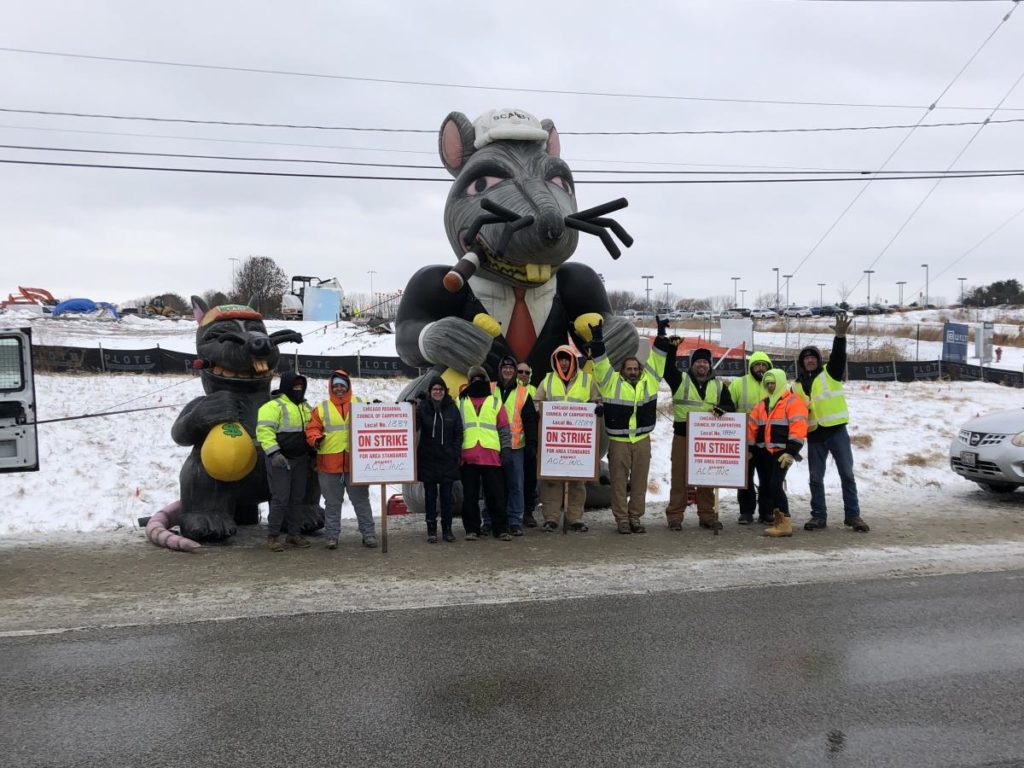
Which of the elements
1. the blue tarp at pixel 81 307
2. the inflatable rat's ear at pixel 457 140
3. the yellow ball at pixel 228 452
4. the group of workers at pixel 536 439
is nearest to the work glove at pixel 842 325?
the group of workers at pixel 536 439

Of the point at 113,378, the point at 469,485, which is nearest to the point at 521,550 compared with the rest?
the point at 469,485

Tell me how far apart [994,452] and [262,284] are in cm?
6112

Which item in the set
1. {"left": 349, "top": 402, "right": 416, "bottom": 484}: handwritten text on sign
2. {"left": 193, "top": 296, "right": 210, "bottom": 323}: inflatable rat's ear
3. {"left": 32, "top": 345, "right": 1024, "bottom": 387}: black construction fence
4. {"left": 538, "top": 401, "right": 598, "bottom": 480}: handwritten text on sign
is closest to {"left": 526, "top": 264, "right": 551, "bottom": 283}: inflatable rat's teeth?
{"left": 538, "top": 401, "right": 598, "bottom": 480}: handwritten text on sign

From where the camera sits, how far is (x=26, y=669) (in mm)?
4438

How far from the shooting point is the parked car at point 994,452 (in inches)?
369

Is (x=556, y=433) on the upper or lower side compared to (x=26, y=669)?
upper

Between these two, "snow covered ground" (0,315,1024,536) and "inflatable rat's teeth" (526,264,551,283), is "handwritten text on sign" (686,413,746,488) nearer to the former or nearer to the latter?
"inflatable rat's teeth" (526,264,551,283)

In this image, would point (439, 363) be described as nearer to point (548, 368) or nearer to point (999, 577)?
point (548, 368)

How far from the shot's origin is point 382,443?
23.7 ft

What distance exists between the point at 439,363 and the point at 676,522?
2.75 metres

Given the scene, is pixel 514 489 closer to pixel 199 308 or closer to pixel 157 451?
pixel 199 308

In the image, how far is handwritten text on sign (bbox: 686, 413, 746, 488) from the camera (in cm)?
787

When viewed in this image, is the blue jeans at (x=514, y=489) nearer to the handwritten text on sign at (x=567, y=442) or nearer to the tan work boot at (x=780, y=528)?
the handwritten text on sign at (x=567, y=442)

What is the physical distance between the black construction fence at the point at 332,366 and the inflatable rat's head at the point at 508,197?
1300 centimetres
